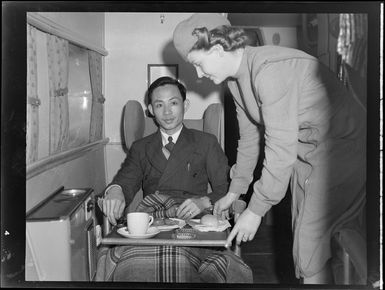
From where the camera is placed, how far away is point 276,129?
1.05 meters

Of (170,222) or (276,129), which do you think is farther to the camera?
(170,222)

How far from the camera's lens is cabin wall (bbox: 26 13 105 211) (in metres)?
1.21

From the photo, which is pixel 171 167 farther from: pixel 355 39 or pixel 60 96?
pixel 355 39

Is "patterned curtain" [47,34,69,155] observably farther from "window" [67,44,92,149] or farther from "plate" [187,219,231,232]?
"plate" [187,219,231,232]

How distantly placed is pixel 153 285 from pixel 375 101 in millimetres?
684

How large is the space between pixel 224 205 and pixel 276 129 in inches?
17.3

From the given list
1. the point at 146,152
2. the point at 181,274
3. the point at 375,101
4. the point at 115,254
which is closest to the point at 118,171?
the point at 146,152

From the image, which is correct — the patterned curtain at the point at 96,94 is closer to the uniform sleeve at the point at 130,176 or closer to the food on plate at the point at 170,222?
the uniform sleeve at the point at 130,176

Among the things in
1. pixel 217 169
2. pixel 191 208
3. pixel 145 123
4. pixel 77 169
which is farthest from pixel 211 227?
pixel 145 123

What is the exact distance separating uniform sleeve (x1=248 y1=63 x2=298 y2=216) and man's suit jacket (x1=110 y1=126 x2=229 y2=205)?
0.48 meters

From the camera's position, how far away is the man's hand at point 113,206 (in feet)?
4.90

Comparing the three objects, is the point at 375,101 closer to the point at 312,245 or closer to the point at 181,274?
the point at 312,245

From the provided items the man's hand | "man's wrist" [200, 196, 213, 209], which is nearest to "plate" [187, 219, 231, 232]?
"man's wrist" [200, 196, 213, 209]

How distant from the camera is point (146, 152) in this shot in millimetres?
1643
